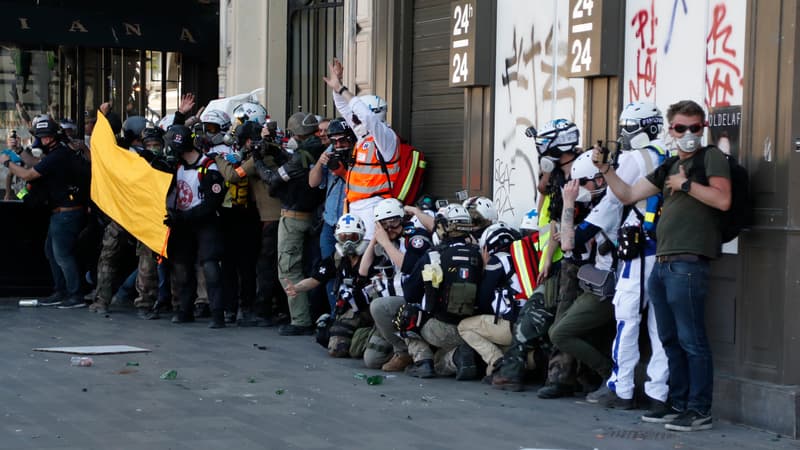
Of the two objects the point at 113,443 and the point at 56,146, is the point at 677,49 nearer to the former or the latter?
the point at 113,443

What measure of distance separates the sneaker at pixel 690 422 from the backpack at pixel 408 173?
180 inches

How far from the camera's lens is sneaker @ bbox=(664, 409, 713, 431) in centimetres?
762

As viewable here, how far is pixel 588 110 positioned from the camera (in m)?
9.94

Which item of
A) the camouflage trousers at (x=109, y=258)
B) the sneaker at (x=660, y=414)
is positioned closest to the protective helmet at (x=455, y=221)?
the sneaker at (x=660, y=414)

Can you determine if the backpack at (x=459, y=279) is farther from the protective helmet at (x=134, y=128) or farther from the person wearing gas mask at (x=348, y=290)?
the protective helmet at (x=134, y=128)

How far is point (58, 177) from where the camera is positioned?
1392cm

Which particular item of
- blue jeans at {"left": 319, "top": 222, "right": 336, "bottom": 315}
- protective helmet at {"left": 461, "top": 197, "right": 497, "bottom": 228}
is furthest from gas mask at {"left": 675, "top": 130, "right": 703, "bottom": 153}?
blue jeans at {"left": 319, "top": 222, "right": 336, "bottom": 315}

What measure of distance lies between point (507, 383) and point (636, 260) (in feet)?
4.84

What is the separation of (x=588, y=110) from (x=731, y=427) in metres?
3.05

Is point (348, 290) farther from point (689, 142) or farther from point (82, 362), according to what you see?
point (689, 142)

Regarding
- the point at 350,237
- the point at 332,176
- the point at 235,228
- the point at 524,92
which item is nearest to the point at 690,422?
the point at 350,237

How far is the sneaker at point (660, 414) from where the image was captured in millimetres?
7807

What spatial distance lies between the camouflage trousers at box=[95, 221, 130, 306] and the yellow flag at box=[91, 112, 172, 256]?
0.90 feet

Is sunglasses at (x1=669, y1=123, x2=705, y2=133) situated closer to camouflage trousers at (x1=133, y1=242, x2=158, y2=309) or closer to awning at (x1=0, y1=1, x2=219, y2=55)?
camouflage trousers at (x1=133, y1=242, x2=158, y2=309)
